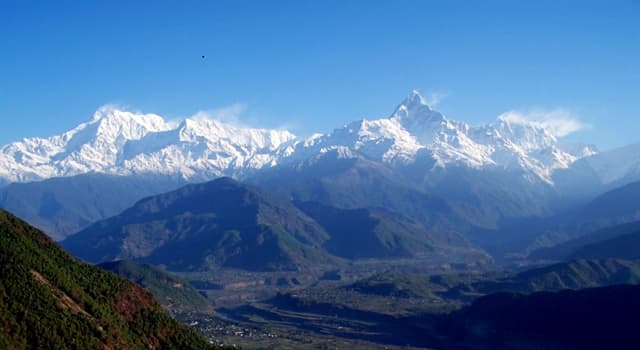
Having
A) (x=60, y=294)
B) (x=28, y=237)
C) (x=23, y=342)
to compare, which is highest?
(x=28, y=237)

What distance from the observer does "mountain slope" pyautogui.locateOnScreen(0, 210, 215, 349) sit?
83312 millimetres

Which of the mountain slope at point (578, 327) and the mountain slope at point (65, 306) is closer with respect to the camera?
the mountain slope at point (65, 306)

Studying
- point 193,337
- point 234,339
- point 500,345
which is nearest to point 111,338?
point 193,337

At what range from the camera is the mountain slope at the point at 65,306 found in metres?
83.3

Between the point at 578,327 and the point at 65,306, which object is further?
the point at 578,327

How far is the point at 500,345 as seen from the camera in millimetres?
192125

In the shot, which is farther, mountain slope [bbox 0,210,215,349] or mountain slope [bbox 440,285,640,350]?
mountain slope [bbox 440,285,640,350]

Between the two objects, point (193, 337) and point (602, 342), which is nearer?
point (193, 337)

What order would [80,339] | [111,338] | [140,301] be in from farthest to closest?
[140,301] < [111,338] < [80,339]

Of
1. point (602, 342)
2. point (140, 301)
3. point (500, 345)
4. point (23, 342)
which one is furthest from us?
point (500, 345)

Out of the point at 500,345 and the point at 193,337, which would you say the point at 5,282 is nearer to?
the point at 193,337

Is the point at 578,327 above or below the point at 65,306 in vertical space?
above

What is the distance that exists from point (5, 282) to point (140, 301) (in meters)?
23.1

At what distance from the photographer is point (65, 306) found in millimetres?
92500
